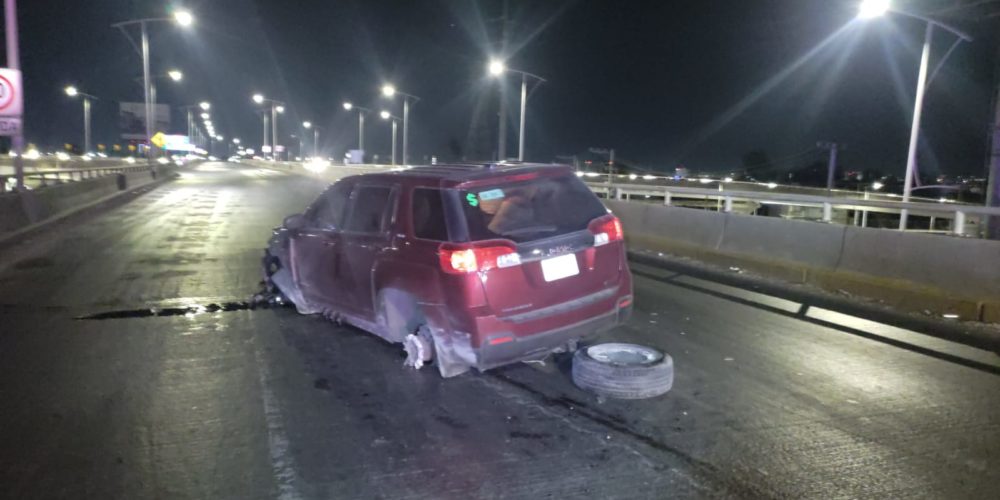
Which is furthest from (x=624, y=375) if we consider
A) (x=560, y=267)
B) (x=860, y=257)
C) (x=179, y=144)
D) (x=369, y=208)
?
(x=179, y=144)

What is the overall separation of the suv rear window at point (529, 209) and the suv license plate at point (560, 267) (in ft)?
0.64

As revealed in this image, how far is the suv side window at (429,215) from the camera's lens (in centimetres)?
559

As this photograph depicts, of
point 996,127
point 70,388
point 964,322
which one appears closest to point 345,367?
point 70,388

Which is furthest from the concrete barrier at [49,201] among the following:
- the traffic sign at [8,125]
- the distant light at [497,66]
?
the distant light at [497,66]

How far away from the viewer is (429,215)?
18.9ft

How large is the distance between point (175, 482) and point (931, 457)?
14.3 feet

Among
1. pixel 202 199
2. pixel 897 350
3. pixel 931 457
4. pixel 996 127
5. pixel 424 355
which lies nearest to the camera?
pixel 931 457

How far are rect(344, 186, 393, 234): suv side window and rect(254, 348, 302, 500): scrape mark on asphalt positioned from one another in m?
1.52

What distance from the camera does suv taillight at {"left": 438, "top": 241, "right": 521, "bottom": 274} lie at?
5297 millimetres

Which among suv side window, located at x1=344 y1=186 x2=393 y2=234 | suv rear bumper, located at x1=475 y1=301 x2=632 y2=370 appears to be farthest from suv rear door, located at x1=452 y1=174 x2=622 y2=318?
suv side window, located at x1=344 y1=186 x2=393 y2=234

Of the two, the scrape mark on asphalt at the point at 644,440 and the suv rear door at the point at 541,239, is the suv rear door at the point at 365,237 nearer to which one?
the suv rear door at the point at 541,239

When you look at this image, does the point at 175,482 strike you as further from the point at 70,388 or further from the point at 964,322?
the point at 964,322

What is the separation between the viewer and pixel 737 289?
32.8 ft

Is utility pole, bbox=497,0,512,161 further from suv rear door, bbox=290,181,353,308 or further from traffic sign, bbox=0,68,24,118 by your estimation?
suv rear door, bbox=290,181,353,308
